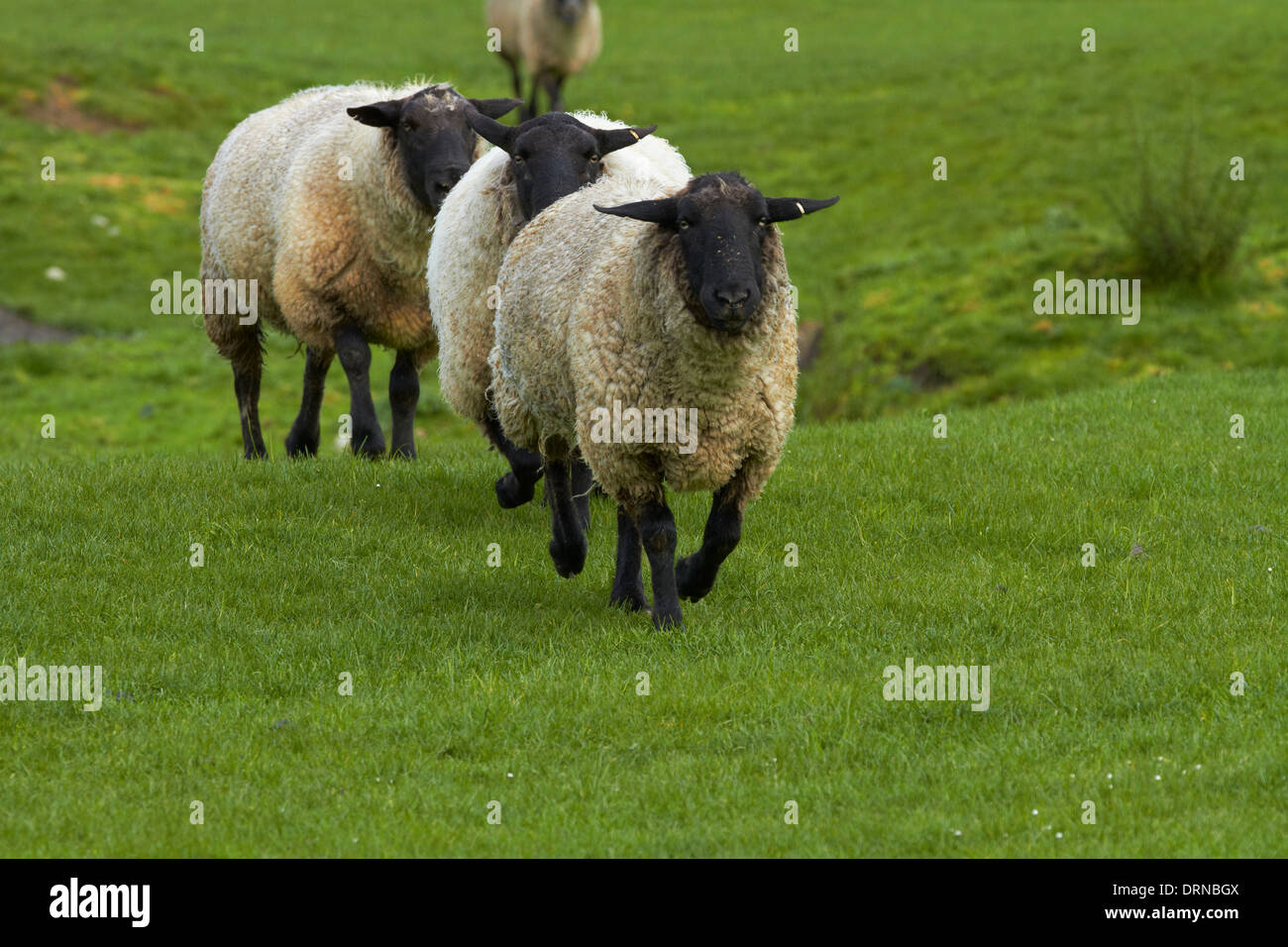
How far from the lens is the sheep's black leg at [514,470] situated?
30.0ft

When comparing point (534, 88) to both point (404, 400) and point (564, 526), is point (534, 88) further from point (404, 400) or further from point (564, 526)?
point (564, 526)

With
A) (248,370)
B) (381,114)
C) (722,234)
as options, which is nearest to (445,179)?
(381,114)

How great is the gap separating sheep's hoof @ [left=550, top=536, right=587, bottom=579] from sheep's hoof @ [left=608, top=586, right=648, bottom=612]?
30 centimetres

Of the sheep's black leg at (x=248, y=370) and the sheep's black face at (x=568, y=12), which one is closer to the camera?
the sheep's black leg at (x=248, y=370)

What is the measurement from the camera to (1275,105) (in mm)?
28078

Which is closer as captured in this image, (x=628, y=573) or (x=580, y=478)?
(x=628, y=573)

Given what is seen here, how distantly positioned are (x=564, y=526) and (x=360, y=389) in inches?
137

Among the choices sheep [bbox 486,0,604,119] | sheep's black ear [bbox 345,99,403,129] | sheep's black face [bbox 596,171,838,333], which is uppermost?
sheep [bbox 486,0,604,119]

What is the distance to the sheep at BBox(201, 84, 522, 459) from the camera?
36.1ft

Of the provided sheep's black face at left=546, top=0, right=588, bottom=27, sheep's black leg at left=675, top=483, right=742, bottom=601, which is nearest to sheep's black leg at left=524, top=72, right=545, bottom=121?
sheep's black face at left=546, top=0, right=588, bottom=27

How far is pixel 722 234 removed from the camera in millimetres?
7031

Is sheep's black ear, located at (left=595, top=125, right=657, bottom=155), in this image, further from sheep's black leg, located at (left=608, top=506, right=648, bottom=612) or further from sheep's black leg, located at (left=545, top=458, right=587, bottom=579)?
sheep's black leg, located at (left=608, top=506, right=648, bottom=612)

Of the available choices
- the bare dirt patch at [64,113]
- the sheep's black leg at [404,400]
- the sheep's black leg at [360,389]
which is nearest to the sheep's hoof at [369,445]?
the sheep's black leg at [360,389]

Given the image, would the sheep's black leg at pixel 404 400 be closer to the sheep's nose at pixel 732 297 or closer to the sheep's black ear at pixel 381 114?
the sheep's black ear at pixel 381 114
